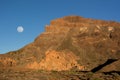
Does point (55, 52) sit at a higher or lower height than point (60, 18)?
lower

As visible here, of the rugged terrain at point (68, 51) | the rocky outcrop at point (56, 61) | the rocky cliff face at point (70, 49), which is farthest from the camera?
the rocky cliff face at point (70, 49)

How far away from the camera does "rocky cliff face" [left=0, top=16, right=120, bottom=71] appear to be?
12019 cm

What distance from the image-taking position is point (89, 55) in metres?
124

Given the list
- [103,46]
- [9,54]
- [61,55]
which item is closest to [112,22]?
[103,46]

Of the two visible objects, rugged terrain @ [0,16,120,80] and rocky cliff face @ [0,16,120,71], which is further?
rocky cliff face @ [0,16,120,71]

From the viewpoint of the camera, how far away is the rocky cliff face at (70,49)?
120 metres

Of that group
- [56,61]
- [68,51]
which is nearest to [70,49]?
[68,51]

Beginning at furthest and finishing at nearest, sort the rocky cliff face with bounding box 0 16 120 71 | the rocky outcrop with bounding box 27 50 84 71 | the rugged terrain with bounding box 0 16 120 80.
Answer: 1. the rocky cliff face with bounding box 0 16 120 71
2. the rocky outcrop with bounding box 27 50 84 71
3. the rugged terrain with bounding box 0 16 120 80

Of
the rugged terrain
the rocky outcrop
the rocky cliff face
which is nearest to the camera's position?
the rugged terrain

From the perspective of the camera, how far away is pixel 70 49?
12612cm

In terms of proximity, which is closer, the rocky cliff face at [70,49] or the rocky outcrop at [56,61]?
the rocky outcrop at [56,61]

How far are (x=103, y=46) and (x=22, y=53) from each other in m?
36.9

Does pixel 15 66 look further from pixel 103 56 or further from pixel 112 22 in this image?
pixel 112 22

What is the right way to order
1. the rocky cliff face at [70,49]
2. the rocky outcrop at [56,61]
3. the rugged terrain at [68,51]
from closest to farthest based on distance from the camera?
the rugged terrain at [68,51]
the rocky outcrop at [56,61]
the rocky cliff face at [70,49]
